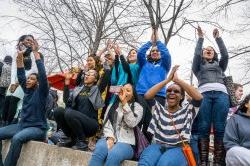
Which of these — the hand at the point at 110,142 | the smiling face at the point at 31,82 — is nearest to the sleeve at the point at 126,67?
the hand at the point at 110,142

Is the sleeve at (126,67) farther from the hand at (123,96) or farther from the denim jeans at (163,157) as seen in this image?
the denim jeans at (163,157)

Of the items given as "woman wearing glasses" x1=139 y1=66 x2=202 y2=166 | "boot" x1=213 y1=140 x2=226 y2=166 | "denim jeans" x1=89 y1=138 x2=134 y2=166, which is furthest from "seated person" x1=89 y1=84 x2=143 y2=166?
A: "boot" x1=213 y1=140 x2=226 y2=166

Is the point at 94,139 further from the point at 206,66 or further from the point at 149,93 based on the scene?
the point at 206,66

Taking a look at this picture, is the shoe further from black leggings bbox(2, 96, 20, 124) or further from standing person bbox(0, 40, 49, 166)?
black leggings bbox(2, 96, 20, 124)

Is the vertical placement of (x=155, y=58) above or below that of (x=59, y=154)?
above

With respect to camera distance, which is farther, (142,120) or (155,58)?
(155,58)

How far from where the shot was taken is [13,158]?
6.55m

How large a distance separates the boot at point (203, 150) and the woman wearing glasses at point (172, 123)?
19.3 inches

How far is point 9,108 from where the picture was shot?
24.5ft

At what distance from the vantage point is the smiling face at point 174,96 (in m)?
5.31

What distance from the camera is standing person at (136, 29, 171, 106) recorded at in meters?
6.33

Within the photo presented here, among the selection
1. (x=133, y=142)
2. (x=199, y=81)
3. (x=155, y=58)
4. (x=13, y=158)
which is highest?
(x=155, y=58)

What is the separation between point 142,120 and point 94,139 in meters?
1.09

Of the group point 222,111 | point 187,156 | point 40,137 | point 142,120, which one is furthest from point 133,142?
point 40,137
